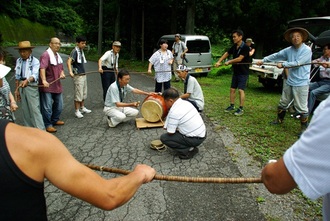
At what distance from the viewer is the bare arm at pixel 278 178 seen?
1.21 metres

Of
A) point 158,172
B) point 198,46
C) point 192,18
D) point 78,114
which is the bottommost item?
point 158,172

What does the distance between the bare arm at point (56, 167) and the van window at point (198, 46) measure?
449 inches

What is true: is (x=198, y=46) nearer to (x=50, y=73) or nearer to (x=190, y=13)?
(x=190, y=13)

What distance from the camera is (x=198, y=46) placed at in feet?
41.1

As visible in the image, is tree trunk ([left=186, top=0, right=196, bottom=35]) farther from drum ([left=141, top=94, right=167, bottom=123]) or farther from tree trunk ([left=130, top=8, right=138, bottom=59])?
drum ([left=141, top=94, right=167, bottom=123])

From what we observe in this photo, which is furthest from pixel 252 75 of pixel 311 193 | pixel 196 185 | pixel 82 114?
pixel 311 193

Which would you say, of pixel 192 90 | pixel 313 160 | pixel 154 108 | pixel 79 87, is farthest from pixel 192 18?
pixel 313 160

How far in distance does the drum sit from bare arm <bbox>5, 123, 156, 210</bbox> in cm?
434

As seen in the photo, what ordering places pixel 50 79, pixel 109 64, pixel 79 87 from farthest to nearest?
pixel 109 64
pixel 79 87
pixel 50 79

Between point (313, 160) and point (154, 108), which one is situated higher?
point (313, 160)

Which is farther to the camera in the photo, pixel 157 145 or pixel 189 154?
pixel 157 145

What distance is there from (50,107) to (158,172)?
2.95m

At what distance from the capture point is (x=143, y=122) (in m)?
6.08

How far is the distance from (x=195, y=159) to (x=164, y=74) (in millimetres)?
3713
